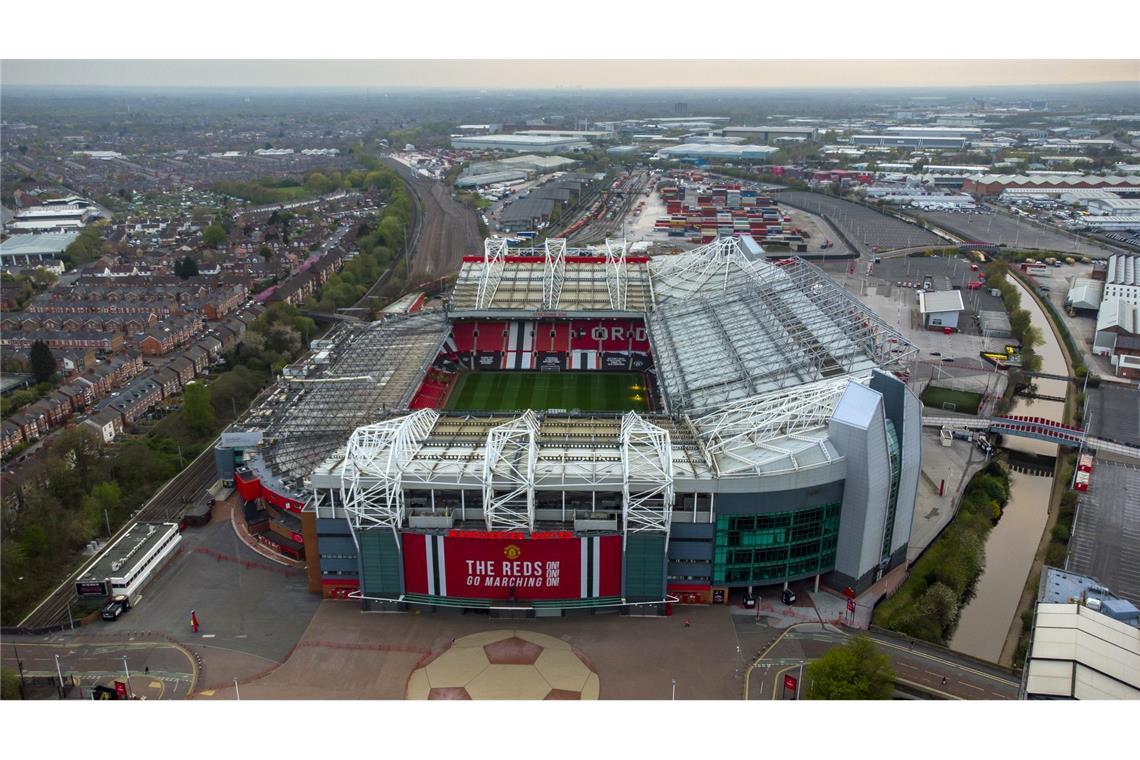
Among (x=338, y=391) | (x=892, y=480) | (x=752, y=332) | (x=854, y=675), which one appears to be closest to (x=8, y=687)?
(x=338, y=391)

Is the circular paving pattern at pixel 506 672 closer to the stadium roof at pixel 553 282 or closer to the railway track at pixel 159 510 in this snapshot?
the railway track at pixel 159 510

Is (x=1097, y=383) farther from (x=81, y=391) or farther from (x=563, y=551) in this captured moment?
(x=81, y=391)

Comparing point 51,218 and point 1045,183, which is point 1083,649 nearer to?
point 51,218

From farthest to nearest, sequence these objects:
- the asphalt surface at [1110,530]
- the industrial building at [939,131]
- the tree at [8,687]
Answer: the industrial building at [939,131] → the asphalt surface at [1110,530] → the tree at [8,687]

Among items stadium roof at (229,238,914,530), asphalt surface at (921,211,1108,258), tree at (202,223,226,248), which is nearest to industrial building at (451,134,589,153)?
asphalt surface at (921,211,1108,258)

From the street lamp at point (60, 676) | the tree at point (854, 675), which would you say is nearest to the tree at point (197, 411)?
the street lamp at point (60, 676)

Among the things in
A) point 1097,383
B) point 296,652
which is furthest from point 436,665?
point 1097,383
